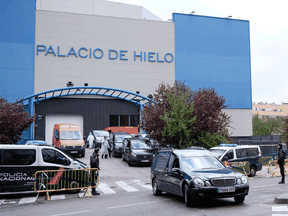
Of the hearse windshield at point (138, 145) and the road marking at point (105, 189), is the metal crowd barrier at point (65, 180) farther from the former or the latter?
the hearse windshield at point (138, 145)

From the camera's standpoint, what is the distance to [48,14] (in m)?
37.4

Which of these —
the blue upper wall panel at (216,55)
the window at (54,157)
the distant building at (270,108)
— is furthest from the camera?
the distant building at (270,108)

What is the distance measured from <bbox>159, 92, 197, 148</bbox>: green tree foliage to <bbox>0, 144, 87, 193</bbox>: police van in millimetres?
9215

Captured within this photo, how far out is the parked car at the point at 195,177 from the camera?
852cm

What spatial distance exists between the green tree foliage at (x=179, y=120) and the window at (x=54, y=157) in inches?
354

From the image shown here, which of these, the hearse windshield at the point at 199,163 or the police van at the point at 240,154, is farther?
the police van at the point at 240,154

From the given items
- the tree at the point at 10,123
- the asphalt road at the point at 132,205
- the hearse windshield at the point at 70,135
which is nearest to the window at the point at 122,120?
the hearse windshield at the point at 70,135

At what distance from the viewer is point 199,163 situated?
9.88 meters

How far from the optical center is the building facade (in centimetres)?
3625

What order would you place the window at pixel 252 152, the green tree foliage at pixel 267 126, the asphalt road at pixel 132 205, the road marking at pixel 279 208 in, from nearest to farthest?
the road marking at pixel 279 208, the asphalt road at pixel 132 205, the window at pixel 252 152, the green tree foliage at pixel 267 126

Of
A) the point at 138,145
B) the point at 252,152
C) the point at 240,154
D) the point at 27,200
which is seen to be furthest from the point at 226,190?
the point at 138,145

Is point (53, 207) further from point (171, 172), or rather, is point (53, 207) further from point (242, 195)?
point (242, 195)

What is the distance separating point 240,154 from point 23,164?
11.4m

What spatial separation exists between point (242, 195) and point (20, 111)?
19.1m
